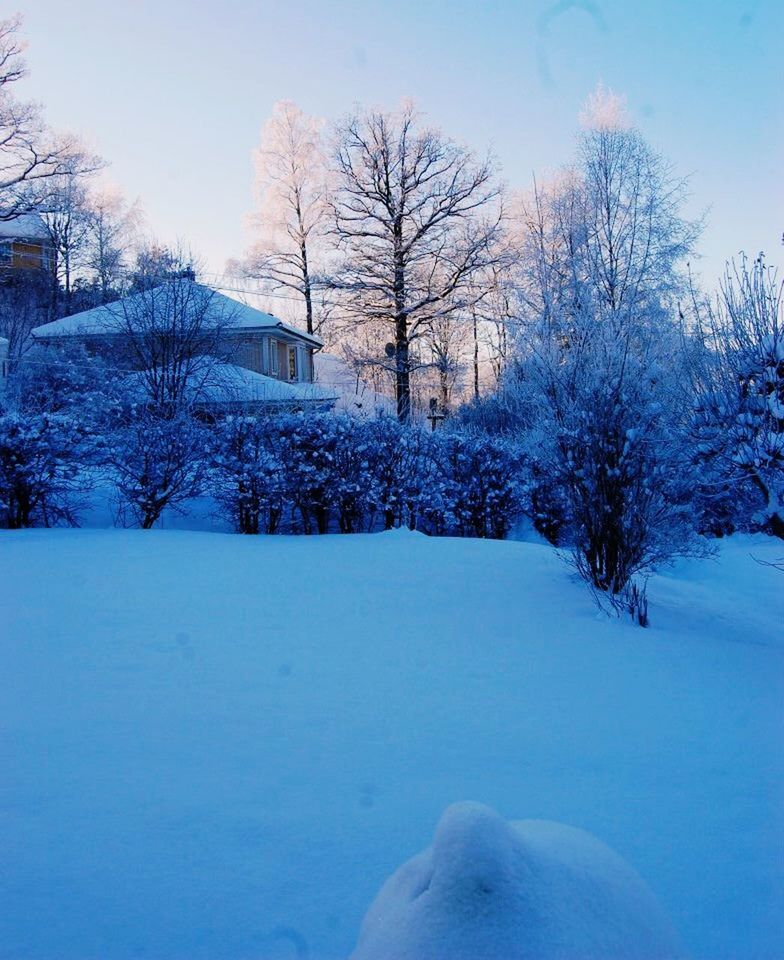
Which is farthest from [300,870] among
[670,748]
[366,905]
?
[670,748]

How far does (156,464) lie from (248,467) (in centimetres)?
130

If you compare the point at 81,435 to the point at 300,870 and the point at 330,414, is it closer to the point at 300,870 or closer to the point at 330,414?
the point at 330,414

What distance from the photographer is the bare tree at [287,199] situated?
1074 inches

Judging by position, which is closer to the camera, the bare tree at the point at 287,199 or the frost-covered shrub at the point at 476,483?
the frost-covered shrub at the point at 476,483

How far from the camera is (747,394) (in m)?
6.12

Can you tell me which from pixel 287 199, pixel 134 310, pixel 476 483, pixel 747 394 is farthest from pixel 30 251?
pixel 747 394

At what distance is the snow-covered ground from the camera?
223 centimetres

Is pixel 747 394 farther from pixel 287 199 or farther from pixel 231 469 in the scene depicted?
pixel 287 199

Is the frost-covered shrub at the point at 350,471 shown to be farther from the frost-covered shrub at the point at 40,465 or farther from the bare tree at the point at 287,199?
the bare tree at the point at 287,199

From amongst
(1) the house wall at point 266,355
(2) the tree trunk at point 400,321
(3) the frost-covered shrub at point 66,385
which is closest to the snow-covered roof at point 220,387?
(3) the frost-covered shrub at point 66,385

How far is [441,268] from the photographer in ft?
77.6

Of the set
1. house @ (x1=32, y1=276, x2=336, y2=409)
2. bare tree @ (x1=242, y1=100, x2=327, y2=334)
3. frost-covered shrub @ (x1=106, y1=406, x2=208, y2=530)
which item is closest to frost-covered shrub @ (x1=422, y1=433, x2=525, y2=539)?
house @ (x1=32, y1=276, x2=336, y2=409)

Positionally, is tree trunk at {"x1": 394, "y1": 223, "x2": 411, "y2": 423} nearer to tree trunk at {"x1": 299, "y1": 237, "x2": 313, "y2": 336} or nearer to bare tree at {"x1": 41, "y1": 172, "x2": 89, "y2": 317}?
tree trunk at {"x1": 299, "y1": 237, "x2": 313, "y2": 336}

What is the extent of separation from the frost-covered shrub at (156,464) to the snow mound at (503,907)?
916 cm
